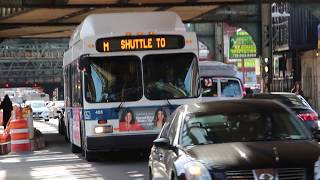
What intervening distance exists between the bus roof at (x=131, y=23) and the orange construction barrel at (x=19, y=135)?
4966 millimetres

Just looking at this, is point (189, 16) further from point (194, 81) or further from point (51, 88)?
point (51, 88)

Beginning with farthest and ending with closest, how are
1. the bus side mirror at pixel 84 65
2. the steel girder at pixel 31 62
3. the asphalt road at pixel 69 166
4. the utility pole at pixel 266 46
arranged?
the steel girder at pixel 31 62 → the utility pole at pixel 266 46 → the bus side mirror at pixel 84 65 → the asphalt road at pixel 69 166

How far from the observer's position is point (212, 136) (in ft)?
26.8

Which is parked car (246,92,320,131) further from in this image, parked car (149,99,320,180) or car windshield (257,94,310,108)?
parked car (149,99,320,180)

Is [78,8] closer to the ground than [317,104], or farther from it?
farther from it

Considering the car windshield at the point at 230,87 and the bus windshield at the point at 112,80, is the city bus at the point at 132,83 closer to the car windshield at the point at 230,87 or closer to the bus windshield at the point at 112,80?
the bus windshield at the point at 112,80

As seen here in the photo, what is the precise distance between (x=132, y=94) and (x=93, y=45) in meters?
1.39

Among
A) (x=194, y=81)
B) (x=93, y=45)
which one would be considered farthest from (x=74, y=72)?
(x=194, y=81)

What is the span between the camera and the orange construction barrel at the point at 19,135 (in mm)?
20250

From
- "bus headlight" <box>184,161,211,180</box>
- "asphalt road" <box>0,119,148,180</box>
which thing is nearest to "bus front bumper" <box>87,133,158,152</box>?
"asphalt road" <box>0,119,148,180</box>

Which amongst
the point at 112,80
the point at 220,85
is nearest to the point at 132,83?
the point at 112,80

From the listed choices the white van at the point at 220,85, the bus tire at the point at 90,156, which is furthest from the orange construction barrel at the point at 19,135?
the white van at the point at 220,85

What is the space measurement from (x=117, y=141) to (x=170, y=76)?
1855 millimetres

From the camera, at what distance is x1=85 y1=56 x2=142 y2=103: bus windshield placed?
15.5 metres
